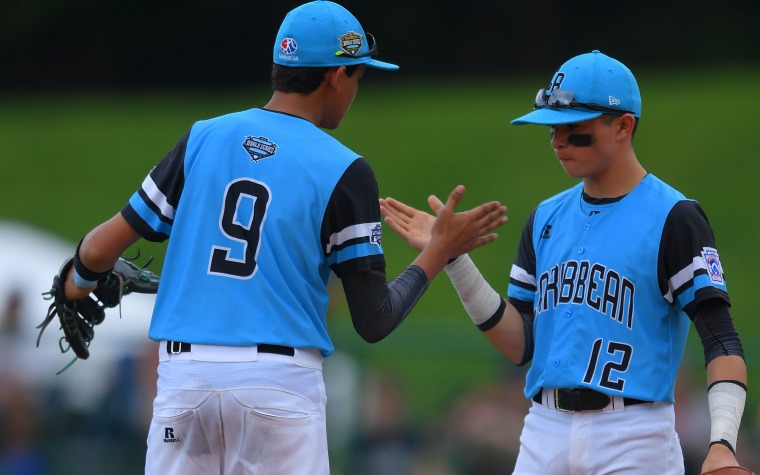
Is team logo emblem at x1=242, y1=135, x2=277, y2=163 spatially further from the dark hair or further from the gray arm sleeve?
the gray arm sleeve

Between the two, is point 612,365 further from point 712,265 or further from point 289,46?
point 289,46

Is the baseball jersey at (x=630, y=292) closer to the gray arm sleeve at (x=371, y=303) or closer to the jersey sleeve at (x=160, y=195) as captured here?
the gray arm sleeve at (x=371, y=303)

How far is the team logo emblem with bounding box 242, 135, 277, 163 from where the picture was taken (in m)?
4.20

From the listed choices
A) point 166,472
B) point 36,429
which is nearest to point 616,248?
point 166,472

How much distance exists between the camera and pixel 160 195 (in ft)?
14.1

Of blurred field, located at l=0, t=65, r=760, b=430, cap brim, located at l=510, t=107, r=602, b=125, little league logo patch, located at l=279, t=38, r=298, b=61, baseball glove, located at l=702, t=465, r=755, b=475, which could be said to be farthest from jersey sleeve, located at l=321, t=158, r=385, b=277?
blurred field, located at l=0, t=65, r=760, b=430

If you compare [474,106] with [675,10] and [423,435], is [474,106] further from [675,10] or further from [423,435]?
[423,435]

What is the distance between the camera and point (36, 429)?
981 centimetres

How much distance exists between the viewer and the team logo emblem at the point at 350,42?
14.4 feet

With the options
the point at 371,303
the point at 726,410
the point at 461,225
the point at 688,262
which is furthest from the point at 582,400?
the point at 371,303

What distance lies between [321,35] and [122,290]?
1378mm

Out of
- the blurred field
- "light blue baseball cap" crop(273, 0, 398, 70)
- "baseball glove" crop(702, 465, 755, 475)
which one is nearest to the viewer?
"baseball glove" crop(702, 465, 755, 475)

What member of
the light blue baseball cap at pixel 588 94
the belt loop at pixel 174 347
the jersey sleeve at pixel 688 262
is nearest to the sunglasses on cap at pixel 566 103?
the light blue baseball cap at pixel 588 94

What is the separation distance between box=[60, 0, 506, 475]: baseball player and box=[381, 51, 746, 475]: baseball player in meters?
0.69
